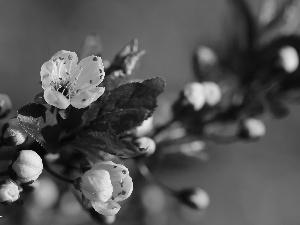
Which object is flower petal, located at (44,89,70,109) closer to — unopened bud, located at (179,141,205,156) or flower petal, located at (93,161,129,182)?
flower petal, located at (93,161,129,182)

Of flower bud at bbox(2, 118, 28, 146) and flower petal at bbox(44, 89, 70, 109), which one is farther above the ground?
flower petal at bbox(44, 89, 70, 109)

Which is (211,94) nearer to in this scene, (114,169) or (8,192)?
(114,169)

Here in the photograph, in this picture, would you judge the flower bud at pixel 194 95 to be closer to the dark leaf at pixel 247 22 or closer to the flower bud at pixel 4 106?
the dark leaf at pixel 247 22

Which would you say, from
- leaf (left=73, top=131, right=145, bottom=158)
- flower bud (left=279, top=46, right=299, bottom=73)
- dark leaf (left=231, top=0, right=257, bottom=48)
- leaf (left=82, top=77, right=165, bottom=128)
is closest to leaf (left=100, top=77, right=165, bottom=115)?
leaf (left=82, top=77, right=165, bottom=128)

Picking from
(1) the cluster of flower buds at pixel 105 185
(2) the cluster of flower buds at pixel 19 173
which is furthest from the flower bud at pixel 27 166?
(1) the cluster of flower buds at pixel 105 185

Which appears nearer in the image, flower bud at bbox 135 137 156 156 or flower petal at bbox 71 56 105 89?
flower petal at bbox 71 56 105 89
